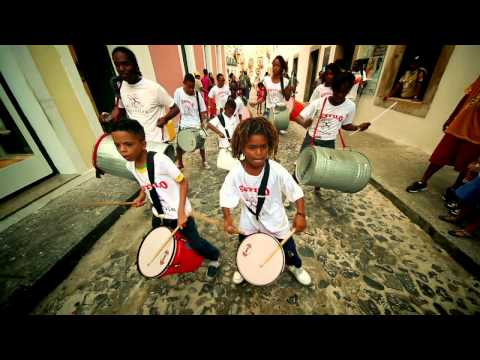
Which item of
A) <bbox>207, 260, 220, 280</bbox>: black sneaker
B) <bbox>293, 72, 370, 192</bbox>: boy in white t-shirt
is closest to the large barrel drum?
<bbox>207, 260, 220, 280</bbox>: black sneaker

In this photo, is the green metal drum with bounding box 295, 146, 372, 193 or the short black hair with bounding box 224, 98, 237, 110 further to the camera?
the short black hair with bounding box 224, 98, 237, 110

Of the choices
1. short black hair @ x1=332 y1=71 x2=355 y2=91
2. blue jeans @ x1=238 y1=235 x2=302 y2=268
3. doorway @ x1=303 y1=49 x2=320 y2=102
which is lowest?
blue jeans @ x1=238 y1=235 x2=302 y2=268

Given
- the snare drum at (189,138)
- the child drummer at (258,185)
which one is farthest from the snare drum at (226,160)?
the child drummer at (258,185)

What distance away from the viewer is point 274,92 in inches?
177

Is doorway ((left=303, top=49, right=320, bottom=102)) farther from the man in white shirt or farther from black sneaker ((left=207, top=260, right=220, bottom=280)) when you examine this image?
black sneaker ((left=207, top=260, right=220, bottom=280))

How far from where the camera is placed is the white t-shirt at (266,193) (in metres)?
1.32

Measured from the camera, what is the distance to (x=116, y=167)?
2135 mm

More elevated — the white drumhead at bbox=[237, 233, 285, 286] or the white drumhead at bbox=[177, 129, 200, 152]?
the white drumhead at bbox=[177, 129, 200, 152]

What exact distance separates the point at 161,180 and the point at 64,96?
3108 mm

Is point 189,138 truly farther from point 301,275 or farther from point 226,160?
point 301,275

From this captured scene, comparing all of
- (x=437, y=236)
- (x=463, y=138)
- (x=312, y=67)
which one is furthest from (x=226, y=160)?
(x=312, y=67)

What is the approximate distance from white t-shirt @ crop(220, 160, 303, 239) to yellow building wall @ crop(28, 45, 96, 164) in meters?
3.49

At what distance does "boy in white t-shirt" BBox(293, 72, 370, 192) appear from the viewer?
2414 mm
